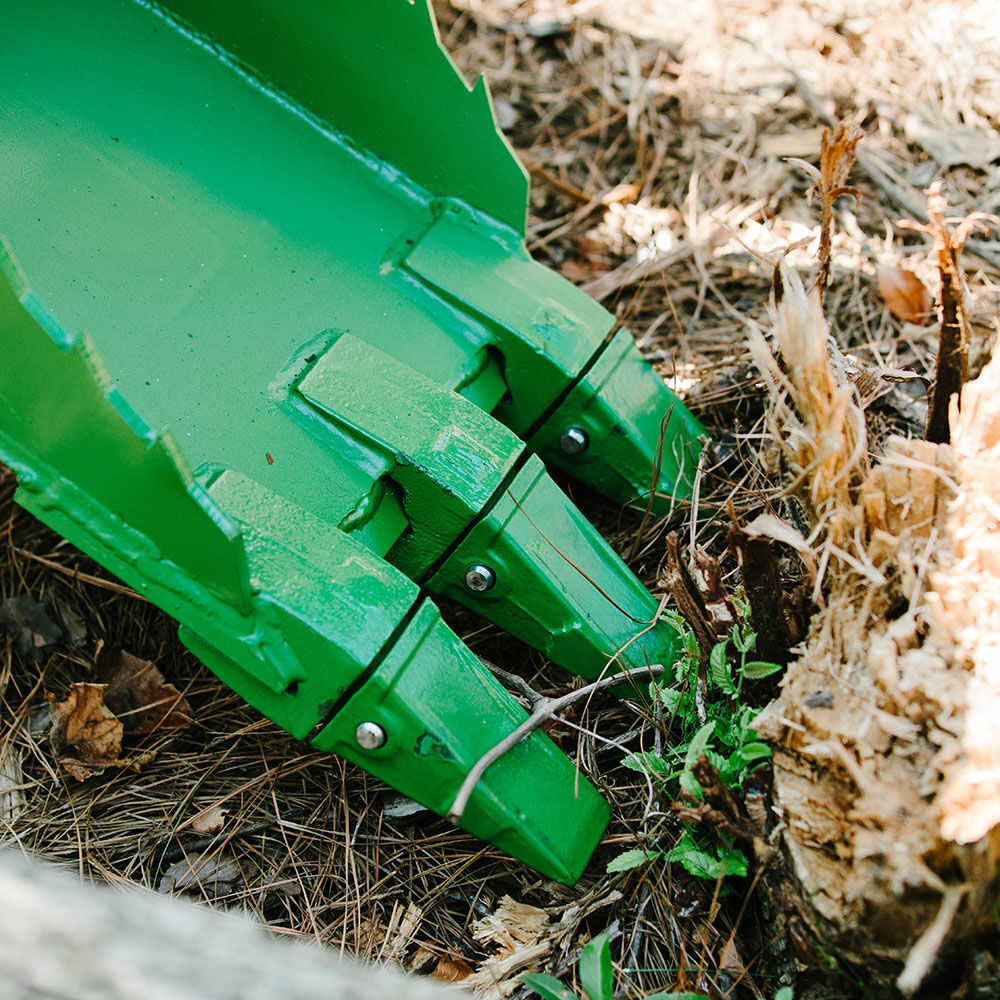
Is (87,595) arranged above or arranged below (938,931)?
→ below

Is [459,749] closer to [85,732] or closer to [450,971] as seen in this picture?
[450,971]

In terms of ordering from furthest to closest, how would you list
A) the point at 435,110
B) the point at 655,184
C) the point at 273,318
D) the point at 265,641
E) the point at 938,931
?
the point at 655,184, the point at 435,110, the point at 273,318, the point at 265,641, the point at 938,931

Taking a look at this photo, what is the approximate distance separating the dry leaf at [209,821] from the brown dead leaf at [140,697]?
155 mm

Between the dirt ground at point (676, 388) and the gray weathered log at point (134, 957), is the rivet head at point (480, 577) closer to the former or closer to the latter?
the dirt ground at point (676, 388)

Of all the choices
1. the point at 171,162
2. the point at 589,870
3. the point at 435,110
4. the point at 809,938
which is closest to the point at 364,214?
the point at 435,110

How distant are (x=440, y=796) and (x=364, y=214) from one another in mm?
980

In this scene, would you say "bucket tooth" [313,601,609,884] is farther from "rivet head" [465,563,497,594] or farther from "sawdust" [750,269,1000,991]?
"sawdust" [750,269,1000,991]

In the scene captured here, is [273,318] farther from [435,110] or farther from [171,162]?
[435,110]

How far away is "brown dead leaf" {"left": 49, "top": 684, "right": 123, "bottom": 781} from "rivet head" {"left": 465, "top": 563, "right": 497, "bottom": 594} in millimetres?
599

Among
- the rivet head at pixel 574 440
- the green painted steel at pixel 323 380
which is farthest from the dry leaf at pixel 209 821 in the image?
the rivet head at pixel 574 440

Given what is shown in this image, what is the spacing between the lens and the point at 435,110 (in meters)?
1.54

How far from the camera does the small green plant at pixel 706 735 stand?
109 cm

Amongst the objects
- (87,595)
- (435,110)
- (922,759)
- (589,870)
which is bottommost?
(87,595)

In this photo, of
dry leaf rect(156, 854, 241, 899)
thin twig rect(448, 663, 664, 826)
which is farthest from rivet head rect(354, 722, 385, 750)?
dry leaf rect(156, 854, 241, 899)
